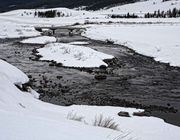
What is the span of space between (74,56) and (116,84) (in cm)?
836

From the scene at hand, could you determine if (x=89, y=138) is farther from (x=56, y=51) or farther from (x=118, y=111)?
(x=56, y=51)

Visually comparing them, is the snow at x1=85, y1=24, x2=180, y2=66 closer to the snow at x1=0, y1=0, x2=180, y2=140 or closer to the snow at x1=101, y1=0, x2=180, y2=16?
the snow at x1=0, y1=0, x2=180, y2=140

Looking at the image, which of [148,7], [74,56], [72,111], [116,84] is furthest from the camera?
[148,7]

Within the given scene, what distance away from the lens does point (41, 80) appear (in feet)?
57.5

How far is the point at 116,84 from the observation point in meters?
16.9

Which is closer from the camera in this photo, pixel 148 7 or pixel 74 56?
pixel 74 56

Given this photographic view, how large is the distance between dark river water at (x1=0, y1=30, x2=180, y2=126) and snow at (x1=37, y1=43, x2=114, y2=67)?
0.93 metres

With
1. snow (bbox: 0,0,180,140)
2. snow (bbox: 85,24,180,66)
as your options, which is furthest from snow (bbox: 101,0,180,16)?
snow (bbox: 0,0,180,140)

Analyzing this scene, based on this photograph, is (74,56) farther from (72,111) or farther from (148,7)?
(148,7)

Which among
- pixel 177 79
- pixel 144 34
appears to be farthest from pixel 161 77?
pixel 144 34

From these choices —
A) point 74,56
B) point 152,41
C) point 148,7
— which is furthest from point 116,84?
point 148,7

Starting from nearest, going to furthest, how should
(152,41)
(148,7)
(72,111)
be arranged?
(72,111) < (152,41) < (148,7)

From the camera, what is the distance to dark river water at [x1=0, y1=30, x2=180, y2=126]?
44.2 ft

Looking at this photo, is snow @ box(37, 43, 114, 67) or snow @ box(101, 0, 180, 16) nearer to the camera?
snow @ box(37, 43, 114, 67)
